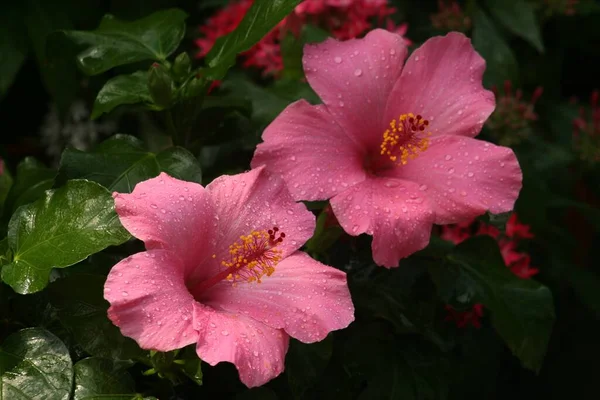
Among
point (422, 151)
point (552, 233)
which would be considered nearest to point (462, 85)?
point (422, 151)

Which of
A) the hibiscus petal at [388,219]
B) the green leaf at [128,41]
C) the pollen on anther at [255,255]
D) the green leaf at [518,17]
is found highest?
the green leaf at [128,41]

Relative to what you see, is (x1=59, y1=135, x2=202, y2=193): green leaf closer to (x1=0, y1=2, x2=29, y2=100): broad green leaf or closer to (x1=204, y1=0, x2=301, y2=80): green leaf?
(x1=204, y1=0, x2=301, y2=80): green leaf

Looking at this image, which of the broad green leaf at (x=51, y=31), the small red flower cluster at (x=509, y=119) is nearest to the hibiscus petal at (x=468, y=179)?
the small red flower cluster at (x=509, y=119)

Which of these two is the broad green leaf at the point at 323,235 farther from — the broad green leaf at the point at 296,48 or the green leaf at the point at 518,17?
the green leaf at the point at 518,17

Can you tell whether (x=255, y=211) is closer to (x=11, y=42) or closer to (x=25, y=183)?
(x=25, y=183)

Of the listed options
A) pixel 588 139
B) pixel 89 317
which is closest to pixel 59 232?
pixel 89 317

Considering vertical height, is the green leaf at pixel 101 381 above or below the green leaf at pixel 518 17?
above

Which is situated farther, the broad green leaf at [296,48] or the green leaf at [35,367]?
the broad green leaf at [296,48]
